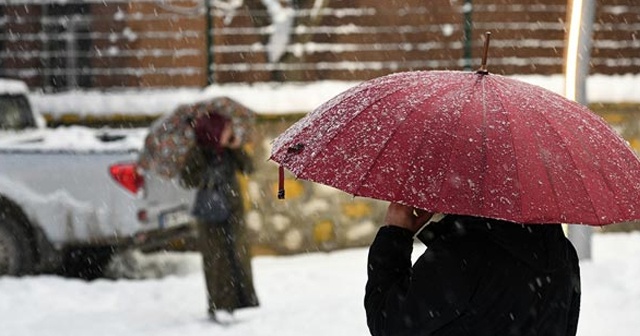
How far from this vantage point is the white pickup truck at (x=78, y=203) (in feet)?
29.9

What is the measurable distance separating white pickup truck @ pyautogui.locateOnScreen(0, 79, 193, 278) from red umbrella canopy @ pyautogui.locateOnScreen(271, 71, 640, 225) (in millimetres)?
6058

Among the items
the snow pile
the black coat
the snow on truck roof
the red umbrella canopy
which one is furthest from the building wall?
the black coat

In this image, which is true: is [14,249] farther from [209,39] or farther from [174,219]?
[209,39]

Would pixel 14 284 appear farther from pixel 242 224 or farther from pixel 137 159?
pixel 242 224

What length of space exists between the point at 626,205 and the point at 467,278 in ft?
1.94

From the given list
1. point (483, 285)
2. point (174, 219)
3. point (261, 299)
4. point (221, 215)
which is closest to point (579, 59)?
point (221, 215)

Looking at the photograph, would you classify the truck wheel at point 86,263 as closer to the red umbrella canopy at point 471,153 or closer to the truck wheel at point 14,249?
the truck wheel at point 14,249

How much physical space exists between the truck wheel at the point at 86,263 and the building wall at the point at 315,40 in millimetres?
2376

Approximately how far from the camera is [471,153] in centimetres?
284

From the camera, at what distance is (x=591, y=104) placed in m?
11.0

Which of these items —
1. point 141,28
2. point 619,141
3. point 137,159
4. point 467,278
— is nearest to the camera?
point 467,278

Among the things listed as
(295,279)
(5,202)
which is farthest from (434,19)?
(5,202)

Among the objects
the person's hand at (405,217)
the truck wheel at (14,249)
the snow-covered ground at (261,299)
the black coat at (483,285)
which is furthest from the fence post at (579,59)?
the black coat at (483,285)

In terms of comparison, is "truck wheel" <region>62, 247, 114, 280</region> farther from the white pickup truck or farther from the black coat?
the black coat
